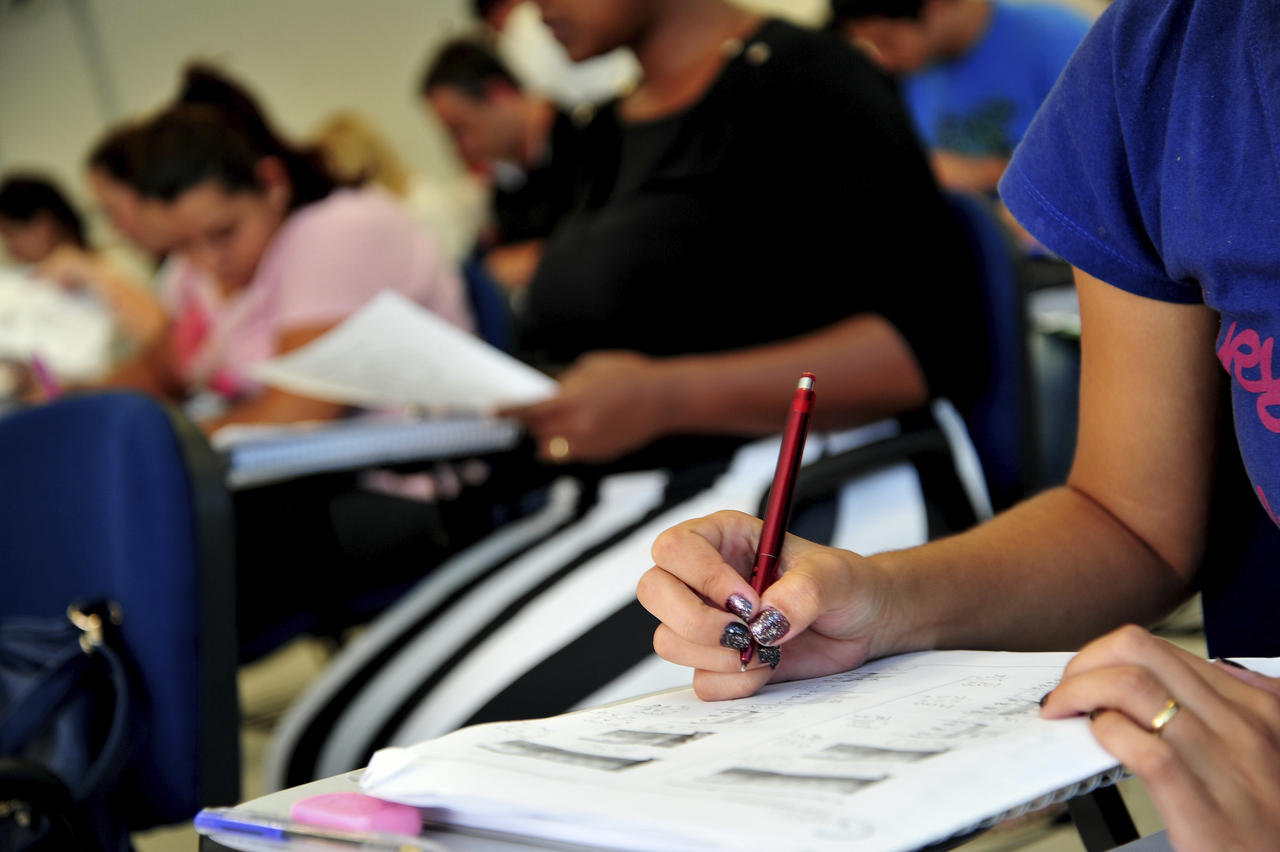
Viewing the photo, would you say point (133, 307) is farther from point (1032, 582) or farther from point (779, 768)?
point (779, 768)

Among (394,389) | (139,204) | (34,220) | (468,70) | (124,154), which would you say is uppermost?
(468,70)

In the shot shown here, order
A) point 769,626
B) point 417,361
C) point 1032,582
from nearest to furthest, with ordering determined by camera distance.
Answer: point 769,626 < point 1032,582 < point 417,361

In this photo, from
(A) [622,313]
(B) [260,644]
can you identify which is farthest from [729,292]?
(B) [260,644]

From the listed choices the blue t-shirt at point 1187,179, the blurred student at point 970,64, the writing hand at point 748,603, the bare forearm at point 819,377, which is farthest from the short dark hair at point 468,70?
the writing hand at point 748,603

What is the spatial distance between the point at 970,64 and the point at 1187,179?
1.99 metres

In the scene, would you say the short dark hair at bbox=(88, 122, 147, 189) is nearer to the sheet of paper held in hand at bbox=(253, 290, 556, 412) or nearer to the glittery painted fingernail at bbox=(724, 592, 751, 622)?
the sheet of paper held in hand at bbox=(253, 290, 556, 412)

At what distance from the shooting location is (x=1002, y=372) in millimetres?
1225

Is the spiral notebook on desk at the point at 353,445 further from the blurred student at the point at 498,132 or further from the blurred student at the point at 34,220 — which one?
the blurred student at the point at 34,220

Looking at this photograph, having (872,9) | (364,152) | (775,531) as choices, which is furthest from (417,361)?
(364,152)

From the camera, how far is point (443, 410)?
1.44 m

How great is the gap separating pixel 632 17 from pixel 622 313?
0.32 meters

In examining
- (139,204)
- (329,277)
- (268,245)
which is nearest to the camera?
(329,277)

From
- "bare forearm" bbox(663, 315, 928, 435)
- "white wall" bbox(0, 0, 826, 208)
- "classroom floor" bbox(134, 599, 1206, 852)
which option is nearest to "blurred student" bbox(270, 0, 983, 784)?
"bare forearm" bbox(663, 315, 928, 435)

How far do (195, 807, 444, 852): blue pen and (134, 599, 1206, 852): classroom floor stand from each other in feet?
0.16
